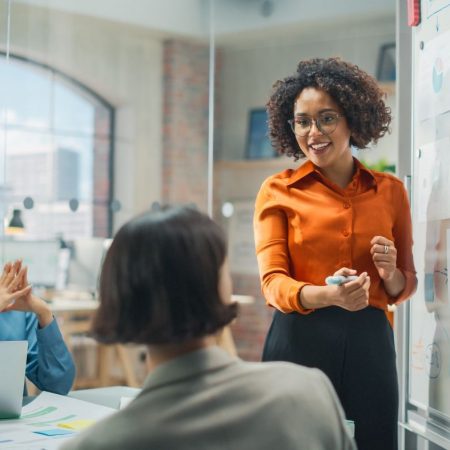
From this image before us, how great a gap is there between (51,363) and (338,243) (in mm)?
1042

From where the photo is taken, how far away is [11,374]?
6.24 ft

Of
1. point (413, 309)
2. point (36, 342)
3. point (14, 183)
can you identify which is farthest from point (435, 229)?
point (14, 183)

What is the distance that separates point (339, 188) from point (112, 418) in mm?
1315

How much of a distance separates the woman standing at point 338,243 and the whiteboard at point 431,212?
0.17 m

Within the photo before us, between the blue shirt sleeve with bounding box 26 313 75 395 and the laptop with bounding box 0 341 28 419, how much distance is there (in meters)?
0.60

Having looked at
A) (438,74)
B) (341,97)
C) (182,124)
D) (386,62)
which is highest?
(386,62)

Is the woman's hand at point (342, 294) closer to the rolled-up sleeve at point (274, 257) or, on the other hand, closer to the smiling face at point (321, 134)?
the rolled-up sleeve at point (274, 257)

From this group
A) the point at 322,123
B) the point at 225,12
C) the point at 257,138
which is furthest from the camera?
A: the point at 257,138

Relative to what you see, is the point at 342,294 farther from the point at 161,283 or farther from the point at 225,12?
the point at 225,12

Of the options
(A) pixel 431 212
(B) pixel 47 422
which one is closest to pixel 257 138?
(A) pixel 431 212

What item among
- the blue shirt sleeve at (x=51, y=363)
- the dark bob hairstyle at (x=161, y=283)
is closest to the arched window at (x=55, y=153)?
the blue shirt sleeve at (x=51, y=363)

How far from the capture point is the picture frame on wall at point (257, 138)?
7.21 m

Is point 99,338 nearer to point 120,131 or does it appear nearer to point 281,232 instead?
point 281,232

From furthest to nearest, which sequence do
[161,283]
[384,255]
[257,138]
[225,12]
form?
[257,138]
[225,12]
[384,255]
[161,283]
